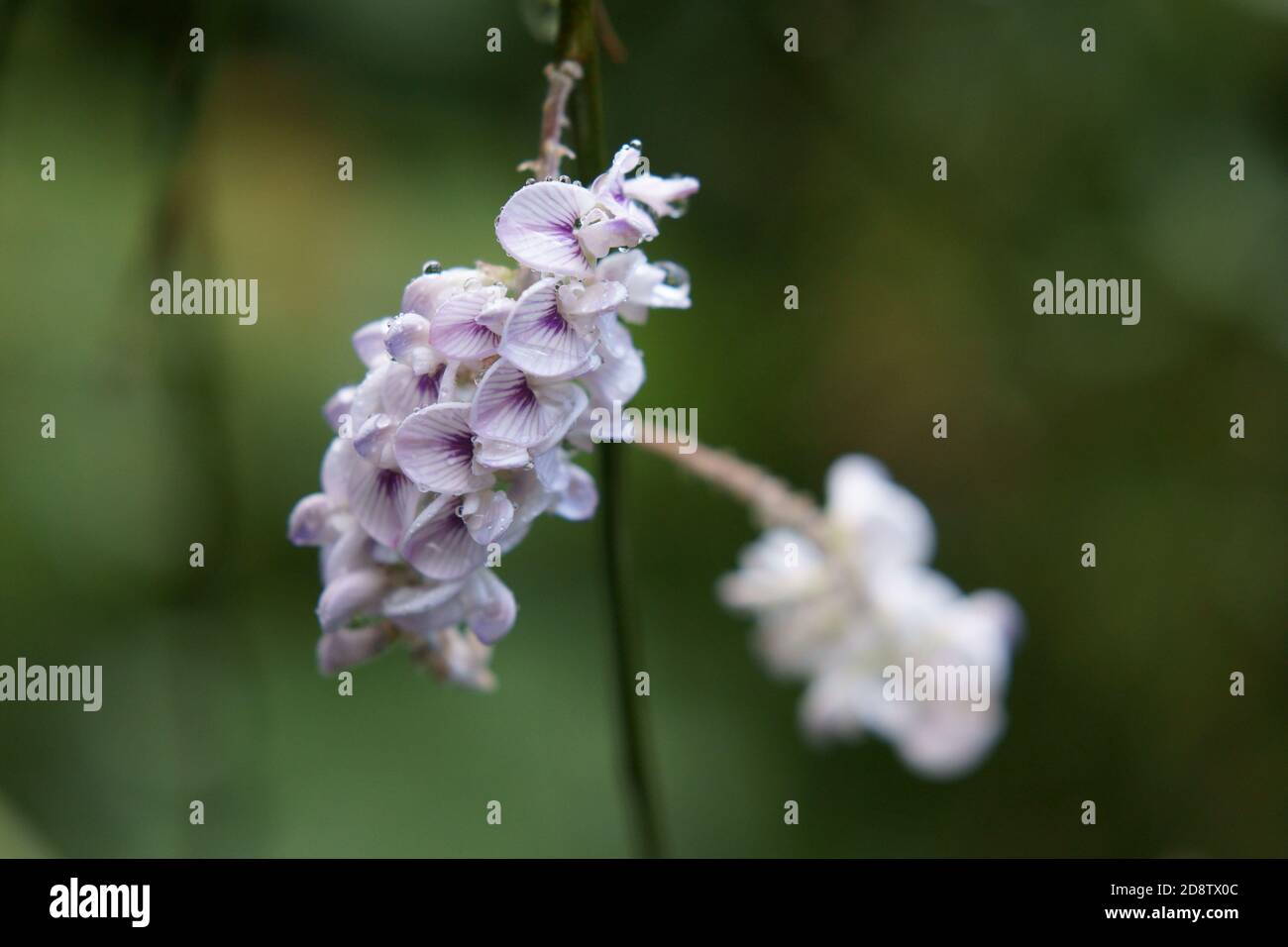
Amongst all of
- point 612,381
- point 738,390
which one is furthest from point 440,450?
point 738,390

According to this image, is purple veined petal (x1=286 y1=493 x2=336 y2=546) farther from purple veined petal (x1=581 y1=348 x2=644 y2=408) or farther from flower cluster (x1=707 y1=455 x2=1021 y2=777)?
flower cluster (x1=707 y1=455 x2=1021 y2=777)

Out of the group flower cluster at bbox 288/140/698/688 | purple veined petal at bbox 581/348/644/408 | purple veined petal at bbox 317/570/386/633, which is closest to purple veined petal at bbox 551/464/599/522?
flower cluster at bbox 288/140/698/688

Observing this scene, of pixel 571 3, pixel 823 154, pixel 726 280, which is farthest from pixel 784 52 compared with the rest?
pixel 571 3

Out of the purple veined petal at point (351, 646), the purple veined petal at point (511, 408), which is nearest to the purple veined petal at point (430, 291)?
the purple veined petal at point (511, 408)

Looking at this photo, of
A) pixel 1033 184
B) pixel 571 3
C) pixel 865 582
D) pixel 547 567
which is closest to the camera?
pixel 571 3

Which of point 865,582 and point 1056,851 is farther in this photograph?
point 1056,851

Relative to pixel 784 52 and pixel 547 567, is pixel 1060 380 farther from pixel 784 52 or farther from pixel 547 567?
pixel 547 567

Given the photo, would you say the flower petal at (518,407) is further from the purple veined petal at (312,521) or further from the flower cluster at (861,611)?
the flower cluster at (861,611)

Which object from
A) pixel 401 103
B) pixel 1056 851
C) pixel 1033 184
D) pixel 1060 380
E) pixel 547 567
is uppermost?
pixel 401 103

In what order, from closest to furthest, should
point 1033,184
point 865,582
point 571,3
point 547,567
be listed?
point 571,3, point 865,582, point 547,567, point 1033,184
